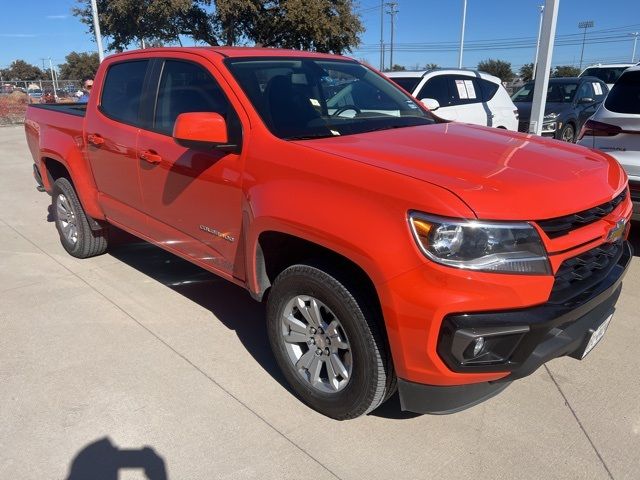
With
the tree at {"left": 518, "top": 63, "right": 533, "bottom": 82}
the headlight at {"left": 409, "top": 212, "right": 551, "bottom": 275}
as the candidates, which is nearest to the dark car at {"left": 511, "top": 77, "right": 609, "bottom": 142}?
the headlight at {"left": 409, "top": 212, "right": 551, "bottom": 275}

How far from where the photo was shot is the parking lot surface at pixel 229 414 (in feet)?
8.34

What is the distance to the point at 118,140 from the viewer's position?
4109 millimetres

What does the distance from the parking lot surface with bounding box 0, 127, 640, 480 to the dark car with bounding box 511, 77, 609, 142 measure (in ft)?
28.0

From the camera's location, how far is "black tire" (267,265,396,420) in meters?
2.45

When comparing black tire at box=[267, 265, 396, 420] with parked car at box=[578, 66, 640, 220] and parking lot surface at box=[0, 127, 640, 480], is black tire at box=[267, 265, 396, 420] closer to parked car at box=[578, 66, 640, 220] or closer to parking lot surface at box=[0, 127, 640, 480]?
parking lot surface at box=[0, 127, 640, 480]

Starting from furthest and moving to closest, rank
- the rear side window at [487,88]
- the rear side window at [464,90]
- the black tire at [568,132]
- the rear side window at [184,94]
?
the black tire at [568,132]
the rear side window at [487,88]
the rear side window at [464,90]
the rear side window at [184,94]

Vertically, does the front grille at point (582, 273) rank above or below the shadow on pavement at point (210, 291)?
above

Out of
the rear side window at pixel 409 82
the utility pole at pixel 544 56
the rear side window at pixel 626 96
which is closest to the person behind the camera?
the rear side window at pixel 626 96

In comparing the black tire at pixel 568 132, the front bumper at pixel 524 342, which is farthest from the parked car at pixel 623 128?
the black tire at pixel 568 132

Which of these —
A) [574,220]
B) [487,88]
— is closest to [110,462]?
[574,220]

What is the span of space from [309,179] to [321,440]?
1290mm

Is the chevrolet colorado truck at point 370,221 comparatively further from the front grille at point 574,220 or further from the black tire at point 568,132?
the black tire at point 568,132

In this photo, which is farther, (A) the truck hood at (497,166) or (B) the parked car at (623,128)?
(B) the parked car at (623,128)

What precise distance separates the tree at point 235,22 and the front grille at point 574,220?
20942mm
